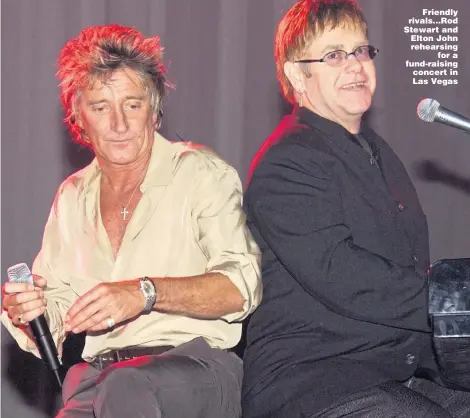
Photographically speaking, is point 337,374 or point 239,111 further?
point 239,111

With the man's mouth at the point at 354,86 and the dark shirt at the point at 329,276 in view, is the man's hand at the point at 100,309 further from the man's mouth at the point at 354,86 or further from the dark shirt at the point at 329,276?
the man's mouth at the point at 354,86

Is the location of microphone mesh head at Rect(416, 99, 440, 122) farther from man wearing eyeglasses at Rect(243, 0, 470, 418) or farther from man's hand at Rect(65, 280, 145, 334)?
man's hand at Rect(65, 280, 145, 334)

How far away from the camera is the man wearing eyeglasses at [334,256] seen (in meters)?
2.24

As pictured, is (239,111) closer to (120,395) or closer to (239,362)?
(239,362)

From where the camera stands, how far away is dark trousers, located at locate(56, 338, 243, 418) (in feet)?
7.47

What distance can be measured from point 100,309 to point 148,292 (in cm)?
15

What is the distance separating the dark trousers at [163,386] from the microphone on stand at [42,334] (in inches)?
5.1

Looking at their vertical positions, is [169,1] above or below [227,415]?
above

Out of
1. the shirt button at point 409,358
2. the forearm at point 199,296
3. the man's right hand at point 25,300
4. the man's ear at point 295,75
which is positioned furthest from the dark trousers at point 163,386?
the man's ear at point 295,75

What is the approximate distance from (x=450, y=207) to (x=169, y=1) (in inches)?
56.8

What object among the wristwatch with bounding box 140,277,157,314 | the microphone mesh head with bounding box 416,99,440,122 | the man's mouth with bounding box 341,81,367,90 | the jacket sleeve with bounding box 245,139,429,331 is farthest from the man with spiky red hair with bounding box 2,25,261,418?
the microphone mesh head with bounding box 416,99,440,122

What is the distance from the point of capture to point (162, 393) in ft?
7.61

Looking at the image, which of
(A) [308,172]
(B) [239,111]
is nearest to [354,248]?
(A) [308,172]

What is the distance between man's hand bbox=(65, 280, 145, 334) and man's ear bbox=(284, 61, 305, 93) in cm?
72
